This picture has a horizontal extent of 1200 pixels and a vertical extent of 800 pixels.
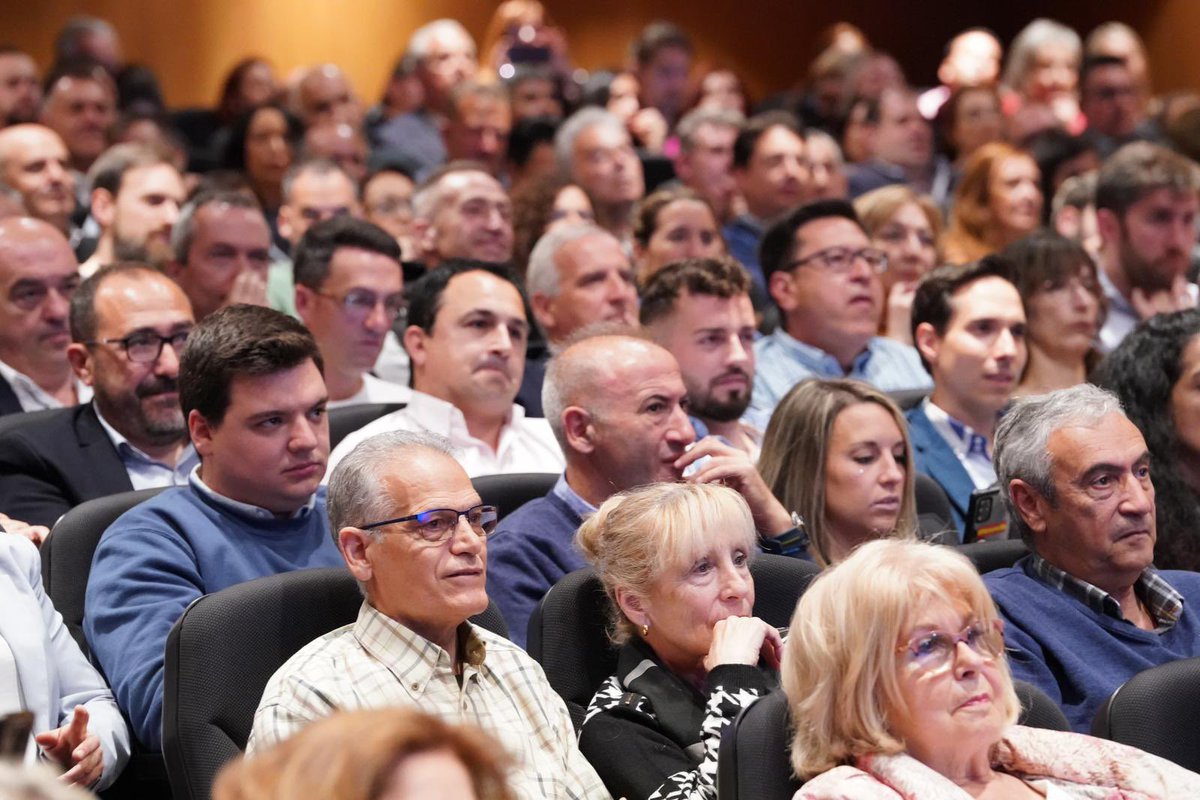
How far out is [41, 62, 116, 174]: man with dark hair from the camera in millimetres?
6648

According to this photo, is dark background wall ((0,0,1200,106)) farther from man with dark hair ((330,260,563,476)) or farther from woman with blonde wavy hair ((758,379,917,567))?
woman with blonde wavy hair ((758,379,917,567))

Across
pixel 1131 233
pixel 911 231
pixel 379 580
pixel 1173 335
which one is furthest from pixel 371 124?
pixel 379 580

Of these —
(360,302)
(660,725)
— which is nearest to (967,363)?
(360,302)

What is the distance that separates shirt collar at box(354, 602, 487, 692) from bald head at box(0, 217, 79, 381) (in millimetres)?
1835

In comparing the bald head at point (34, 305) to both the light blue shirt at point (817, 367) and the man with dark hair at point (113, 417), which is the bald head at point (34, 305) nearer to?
the man with dark hair at point (113, 417)

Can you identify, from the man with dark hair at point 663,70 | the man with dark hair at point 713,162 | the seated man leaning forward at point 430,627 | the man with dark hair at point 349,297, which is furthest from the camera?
the man with dark hair at point 663,70

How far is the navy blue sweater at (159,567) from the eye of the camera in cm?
238

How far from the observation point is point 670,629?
2.37m

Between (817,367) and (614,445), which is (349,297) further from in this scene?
(614,445)

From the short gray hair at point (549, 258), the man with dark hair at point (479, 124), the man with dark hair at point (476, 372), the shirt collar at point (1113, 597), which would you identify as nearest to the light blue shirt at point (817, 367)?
the short gray hair at point (549, 258)

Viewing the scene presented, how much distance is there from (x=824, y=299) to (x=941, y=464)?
2.65 feet

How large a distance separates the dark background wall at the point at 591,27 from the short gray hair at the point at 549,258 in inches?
184

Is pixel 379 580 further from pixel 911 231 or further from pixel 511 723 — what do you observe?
pixel 911 231

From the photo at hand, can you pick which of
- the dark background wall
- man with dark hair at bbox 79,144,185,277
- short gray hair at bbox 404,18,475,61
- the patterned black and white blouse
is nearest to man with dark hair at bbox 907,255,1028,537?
the patterned black and white blouse
